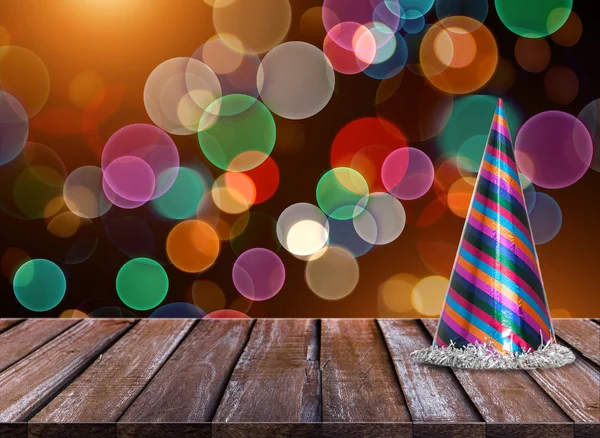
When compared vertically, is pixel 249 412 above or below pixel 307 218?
below

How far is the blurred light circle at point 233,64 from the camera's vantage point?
2244 mm

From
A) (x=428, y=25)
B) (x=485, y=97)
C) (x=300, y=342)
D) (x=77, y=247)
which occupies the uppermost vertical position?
(x=428, y=25)

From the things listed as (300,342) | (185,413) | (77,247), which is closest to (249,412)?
(185,413)

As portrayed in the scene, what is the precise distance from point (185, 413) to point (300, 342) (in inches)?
22.2

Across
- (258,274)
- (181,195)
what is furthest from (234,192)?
(258,274)

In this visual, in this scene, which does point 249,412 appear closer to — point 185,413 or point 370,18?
point 185,413

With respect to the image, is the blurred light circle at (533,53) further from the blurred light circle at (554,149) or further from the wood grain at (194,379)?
the wood grain at (194,379)

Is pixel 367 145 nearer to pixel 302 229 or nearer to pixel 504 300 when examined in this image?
pixel 302 229

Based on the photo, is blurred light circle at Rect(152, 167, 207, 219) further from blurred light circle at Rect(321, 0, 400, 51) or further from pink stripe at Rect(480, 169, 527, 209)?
pink stripe at Rect(480, 169, 527, 209)

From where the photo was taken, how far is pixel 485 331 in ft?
4.80

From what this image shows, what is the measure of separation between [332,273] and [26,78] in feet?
3.76

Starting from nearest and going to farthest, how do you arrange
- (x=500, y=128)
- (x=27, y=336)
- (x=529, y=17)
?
(x=500, y=128)
(x=27, y=336)
(x=529, y=17)

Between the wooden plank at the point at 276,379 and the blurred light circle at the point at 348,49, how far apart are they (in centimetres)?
86

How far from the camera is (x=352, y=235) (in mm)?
2266
